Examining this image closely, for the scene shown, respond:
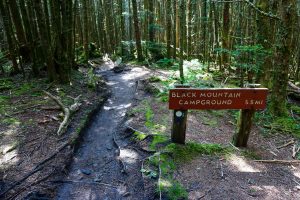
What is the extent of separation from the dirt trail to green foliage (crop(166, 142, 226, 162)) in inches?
29.7

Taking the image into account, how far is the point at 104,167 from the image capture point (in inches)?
224

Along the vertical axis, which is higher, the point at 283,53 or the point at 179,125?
the point at 283,53

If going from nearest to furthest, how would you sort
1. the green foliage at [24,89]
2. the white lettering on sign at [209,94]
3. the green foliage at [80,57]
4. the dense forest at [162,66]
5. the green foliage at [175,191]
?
the green foliage at [175,191] < the white lettering on sign at [209,94] < the dense forest at [162,66] < the green foliage at [24,89] < the green foliage at [80,57]

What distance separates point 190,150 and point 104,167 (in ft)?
6.01

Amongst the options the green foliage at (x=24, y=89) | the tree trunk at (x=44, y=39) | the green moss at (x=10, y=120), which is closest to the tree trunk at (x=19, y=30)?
the tree trunk at (x=44, y=39)

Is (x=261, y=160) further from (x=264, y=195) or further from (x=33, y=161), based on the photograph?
(x=33, y=161)

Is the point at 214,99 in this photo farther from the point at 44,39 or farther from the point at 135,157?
the point at 44,39

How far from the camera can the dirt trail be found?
484cm

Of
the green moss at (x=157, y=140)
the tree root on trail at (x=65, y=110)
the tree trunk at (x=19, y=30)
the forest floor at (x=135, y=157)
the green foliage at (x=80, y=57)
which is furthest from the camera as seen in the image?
the green foliage at (x=80, y=57)

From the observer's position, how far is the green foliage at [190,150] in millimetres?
5484

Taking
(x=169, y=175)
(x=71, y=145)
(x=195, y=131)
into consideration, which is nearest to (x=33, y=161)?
(x=71, y=145)

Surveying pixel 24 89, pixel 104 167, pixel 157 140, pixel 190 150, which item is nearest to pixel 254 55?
pixel 190 150

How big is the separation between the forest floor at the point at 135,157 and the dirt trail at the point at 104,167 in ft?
0.06

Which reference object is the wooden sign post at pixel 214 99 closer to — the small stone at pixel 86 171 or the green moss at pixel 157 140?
the green moss at pixel 157 140
